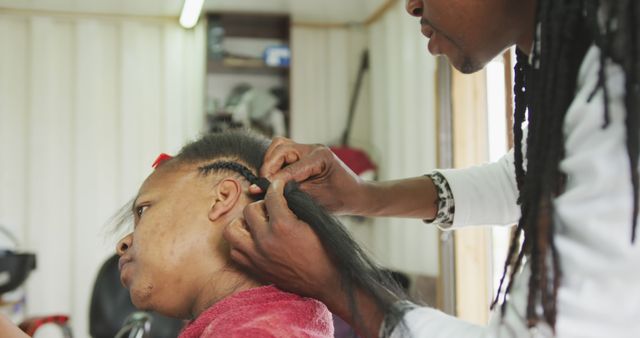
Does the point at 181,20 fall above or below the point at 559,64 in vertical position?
above

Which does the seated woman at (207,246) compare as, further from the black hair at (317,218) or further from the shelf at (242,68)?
the shelf at (242,68)

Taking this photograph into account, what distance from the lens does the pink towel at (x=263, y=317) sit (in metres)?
0.91

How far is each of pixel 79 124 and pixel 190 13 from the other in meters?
1.07

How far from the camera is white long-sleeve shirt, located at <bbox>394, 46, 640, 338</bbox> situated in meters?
0.67

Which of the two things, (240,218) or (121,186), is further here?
(121,186)

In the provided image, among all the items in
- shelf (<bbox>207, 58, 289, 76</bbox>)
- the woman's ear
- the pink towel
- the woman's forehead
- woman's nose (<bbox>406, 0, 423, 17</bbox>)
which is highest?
shelf (<bbox>207, 58, 289, 76</bbox>)

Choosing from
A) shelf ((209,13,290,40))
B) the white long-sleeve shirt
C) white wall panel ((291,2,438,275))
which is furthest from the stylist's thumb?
shelf ((209,13,290,40))

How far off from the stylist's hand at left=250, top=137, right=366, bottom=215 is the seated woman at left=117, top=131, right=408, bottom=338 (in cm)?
4

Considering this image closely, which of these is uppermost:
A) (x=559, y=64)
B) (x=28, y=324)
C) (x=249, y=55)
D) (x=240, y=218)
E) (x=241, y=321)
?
(x=249, y=55)

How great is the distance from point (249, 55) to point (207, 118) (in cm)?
61

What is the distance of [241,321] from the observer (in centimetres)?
93

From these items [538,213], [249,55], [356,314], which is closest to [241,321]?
[356,314]

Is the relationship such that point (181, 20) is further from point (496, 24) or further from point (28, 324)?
point (496, 24)

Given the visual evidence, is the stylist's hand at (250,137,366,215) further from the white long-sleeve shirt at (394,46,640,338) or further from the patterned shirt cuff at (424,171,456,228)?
the white long-sleeve shirt at (394,46,640,338)
